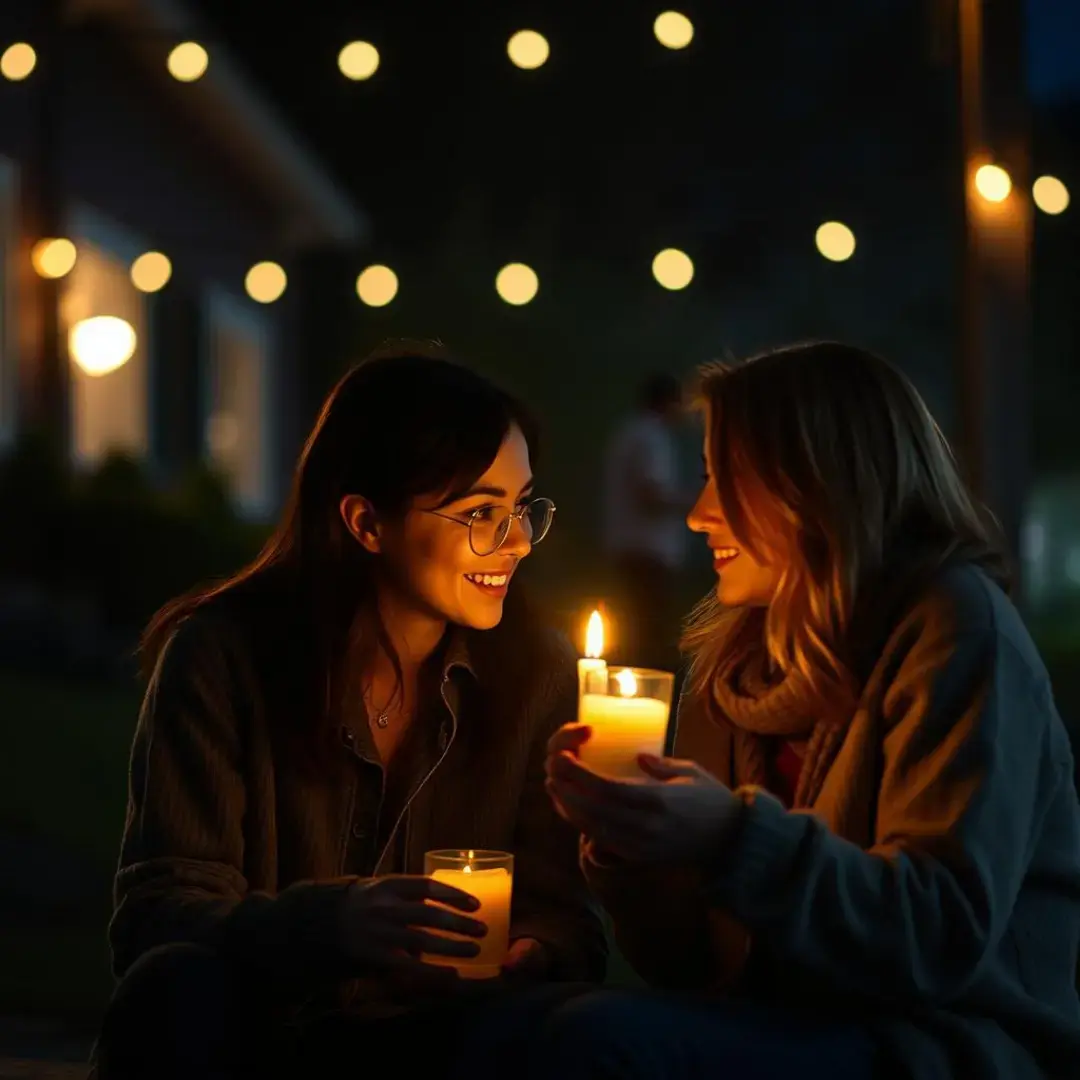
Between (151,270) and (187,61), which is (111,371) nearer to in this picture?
(151,270)

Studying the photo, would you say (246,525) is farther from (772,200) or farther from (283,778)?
(772,200)

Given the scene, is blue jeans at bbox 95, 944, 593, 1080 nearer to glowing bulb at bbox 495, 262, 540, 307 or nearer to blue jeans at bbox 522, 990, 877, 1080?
blue jeans at bbox 522, 990, 877, 1080

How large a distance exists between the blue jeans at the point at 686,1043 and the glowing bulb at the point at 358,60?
422cm

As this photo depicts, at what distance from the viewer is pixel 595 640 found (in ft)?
7.69

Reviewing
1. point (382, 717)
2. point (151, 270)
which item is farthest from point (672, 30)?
point (151, 270)

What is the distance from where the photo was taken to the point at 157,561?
397 inches

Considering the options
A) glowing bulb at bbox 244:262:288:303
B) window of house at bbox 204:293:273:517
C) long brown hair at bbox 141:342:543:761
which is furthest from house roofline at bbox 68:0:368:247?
long brown hair at bbox 141:342:543:761

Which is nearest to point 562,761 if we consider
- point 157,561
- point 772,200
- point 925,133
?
point 157,561

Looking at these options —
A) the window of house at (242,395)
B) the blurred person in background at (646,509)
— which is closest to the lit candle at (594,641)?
the blurred person in background at (646,509)

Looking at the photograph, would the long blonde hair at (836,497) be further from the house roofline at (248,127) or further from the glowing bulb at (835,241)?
the house roofline at (248,127)

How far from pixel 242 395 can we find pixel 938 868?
1445cm

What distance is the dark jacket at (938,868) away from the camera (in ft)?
6.82

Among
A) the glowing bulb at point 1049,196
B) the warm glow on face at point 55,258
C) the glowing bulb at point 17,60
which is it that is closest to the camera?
the glowing bulb at point 1049,196

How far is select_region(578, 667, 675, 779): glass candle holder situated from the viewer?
218 centimetres
